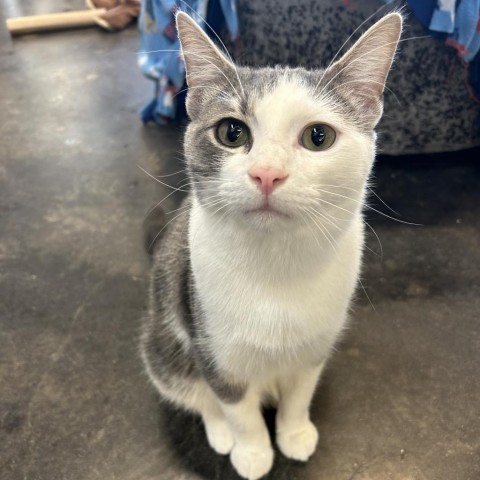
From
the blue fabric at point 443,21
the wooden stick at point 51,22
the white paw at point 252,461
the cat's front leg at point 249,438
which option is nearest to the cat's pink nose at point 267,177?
the cat's front leg at point 249,438

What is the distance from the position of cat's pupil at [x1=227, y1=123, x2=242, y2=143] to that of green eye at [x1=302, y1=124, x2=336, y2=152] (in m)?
0.10

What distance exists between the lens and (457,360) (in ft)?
4.83

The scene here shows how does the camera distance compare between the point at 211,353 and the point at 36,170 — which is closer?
the point at 211,353

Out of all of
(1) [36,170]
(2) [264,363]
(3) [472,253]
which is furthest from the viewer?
(1) [36,170]

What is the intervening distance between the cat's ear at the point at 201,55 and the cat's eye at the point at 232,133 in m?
0.10

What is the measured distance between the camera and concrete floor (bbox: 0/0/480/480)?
1282 millimetres

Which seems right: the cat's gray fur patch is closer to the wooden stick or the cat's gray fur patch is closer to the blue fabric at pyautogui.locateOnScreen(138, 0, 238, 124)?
the blue fabric at pyautogui.locateOnScreen(138, 0, 238, 124)

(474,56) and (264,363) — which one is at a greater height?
(474,56)

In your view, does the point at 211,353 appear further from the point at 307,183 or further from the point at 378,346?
the point at 378,346

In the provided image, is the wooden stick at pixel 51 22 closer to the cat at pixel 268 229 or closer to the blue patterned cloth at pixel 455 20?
the blue patterned cloth at pixel 455 20

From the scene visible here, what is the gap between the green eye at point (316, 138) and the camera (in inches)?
33.3

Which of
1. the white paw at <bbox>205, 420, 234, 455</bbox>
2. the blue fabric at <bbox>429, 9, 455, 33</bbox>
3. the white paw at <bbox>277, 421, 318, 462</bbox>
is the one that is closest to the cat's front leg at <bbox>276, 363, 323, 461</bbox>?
the white paw at <bbox>277, 421, 318, 462</bbox>

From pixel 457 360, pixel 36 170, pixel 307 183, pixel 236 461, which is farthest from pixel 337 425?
pixel 36 170

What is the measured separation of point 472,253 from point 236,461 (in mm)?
1048
